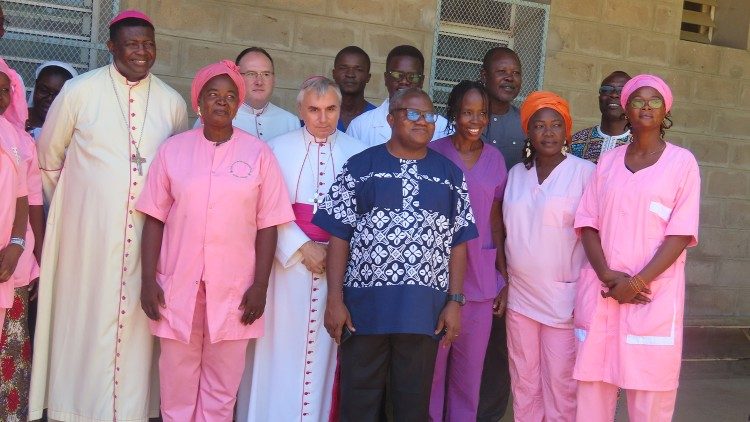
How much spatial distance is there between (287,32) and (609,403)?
335cm

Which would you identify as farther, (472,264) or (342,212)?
(472,264)

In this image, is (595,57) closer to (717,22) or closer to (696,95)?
(696,95)

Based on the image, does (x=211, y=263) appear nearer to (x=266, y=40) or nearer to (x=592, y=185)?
(x=592, y=185)

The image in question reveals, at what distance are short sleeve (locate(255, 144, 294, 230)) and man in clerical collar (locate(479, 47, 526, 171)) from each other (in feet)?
4.36

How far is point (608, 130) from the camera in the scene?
4.79 meters

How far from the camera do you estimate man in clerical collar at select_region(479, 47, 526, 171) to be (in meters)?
4.79

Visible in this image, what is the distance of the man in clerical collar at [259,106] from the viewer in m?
4.64

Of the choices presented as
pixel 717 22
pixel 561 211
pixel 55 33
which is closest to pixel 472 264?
pixel 561 211

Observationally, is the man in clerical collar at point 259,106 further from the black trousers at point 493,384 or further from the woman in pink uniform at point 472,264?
the black trousers at point 493,384

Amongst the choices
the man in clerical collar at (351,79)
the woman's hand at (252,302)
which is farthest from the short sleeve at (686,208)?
the man in clerical collar at (351,79)

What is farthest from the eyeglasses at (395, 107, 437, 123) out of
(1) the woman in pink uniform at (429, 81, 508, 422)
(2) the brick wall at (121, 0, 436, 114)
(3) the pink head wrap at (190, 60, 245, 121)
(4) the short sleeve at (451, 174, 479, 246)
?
(2) the brick wall at (121, 0, 436, 114)

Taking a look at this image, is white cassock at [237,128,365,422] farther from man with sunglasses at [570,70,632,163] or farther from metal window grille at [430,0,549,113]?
metal window grille at [430,0,549,113]

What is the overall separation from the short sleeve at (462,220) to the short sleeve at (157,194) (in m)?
1.28

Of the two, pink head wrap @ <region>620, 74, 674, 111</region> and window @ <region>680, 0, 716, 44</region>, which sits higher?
window @ <region>680, 0, 716, 44</region>
